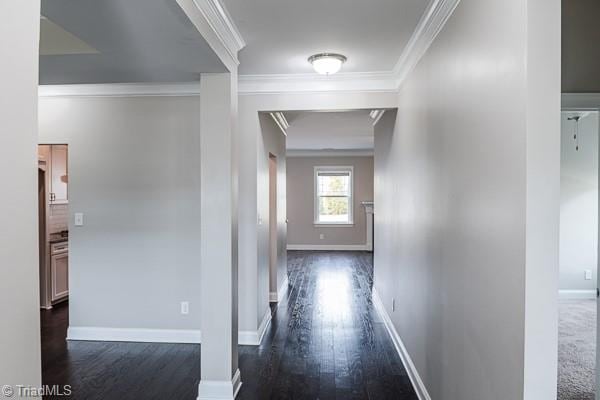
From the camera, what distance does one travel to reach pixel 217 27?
238cm

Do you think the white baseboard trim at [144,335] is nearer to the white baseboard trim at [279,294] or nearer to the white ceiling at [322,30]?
the white baseboard trim at [279,294]

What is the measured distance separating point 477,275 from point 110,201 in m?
3.46

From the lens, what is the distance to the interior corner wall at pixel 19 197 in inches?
31.9

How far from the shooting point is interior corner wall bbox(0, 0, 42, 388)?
2.66 feet

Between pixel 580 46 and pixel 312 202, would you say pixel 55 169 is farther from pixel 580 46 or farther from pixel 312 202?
pixel 312 202

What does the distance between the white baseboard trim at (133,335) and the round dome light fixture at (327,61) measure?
273cm

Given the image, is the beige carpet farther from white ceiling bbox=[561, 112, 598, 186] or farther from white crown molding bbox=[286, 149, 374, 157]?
white crown molding bbox=[286, 149, 374, 157]

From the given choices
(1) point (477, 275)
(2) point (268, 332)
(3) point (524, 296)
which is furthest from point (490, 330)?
(2) point (268, 332)

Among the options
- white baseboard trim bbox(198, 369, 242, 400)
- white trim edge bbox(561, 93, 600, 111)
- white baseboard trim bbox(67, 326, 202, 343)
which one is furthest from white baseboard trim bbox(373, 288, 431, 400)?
white trim edge bbox(561, 93, 600, 111)

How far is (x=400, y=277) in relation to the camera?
11.8 feet

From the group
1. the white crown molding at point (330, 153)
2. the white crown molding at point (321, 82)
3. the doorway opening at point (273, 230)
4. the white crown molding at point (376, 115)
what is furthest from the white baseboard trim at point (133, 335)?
the white crown molding at point (330, 153)

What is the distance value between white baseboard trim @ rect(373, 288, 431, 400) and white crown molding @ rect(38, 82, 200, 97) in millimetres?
3031

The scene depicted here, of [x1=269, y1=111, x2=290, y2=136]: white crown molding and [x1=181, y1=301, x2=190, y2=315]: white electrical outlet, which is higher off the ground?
[x1=269, y1=111, x2=290, y2=136]: white crown molding

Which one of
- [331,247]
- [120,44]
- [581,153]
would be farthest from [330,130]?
[120,44]
